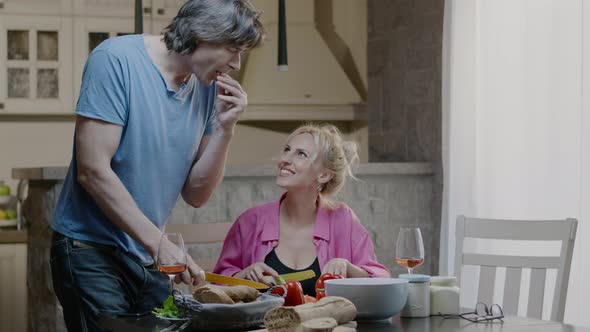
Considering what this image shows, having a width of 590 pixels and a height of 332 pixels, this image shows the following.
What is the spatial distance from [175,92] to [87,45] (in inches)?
122

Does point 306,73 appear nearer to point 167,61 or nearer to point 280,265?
point 280,265

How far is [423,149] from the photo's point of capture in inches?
169

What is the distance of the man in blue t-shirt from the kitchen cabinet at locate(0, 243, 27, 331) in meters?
2.64

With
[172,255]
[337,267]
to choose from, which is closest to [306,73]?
[337,267]

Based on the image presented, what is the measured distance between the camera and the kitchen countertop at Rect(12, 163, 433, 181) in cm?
345

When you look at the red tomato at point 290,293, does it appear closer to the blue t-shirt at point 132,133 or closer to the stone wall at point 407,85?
the blue t-shirt at point 132,133

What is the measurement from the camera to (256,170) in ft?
12.4

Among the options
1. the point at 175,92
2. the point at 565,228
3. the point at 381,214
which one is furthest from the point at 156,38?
the point at 381,214

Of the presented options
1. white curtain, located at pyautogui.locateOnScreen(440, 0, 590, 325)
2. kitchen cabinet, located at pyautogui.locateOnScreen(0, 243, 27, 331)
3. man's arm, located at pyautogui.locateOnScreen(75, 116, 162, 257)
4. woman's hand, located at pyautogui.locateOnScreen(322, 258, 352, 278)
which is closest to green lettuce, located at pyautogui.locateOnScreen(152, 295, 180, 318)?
man's arm, located at pyautogui.locateOnScreen(75, 116, 162, 257)

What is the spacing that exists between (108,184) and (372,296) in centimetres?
58

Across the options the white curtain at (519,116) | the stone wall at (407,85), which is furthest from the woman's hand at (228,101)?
the stone wall at (407,85)

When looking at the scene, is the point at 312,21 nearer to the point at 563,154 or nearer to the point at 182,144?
the point at 563,154

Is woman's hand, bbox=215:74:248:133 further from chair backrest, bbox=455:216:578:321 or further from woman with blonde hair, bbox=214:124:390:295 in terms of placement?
chair backrest, bbox=455:216:578:321

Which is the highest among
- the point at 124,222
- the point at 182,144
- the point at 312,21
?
the point at 312,21
